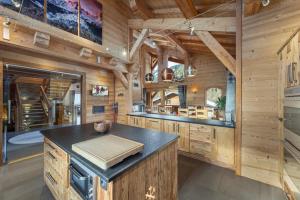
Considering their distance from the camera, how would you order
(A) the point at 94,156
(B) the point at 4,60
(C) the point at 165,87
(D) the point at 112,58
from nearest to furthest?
(A) the point at 94,156, (B) the point at 4,60, (D) the point at 112,58, (C) the point at 165,87

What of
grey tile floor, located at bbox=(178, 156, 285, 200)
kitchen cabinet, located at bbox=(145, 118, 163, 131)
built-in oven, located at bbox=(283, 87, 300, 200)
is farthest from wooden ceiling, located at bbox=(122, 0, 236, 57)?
grey tile floor, located at bbox=(178, 156, 285, 200)

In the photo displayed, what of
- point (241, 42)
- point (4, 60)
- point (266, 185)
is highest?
point (241, 42)

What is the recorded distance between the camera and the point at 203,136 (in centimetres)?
311

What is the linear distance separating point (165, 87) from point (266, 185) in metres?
7.51

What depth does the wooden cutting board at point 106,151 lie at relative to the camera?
3.44ft

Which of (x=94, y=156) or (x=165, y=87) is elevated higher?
(x=165, y=87)

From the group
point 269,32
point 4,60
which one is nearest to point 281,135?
point 269,32

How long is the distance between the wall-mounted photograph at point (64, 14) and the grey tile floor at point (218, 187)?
3.93 metres

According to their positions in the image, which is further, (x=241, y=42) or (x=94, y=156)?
(x=241, y=42)

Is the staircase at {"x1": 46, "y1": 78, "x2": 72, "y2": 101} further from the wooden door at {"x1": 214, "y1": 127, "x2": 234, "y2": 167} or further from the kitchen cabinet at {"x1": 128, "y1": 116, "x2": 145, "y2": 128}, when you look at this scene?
the wooden door at {"x1": 214, "y1": 127, "x2": 234, "y2": 167}

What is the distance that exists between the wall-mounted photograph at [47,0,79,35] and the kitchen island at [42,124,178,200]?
253 cm

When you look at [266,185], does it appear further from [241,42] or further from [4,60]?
[4,60]

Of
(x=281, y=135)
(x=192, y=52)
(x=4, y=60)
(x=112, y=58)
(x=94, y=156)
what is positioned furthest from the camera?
(x=192, y=52)

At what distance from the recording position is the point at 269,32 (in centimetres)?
232
